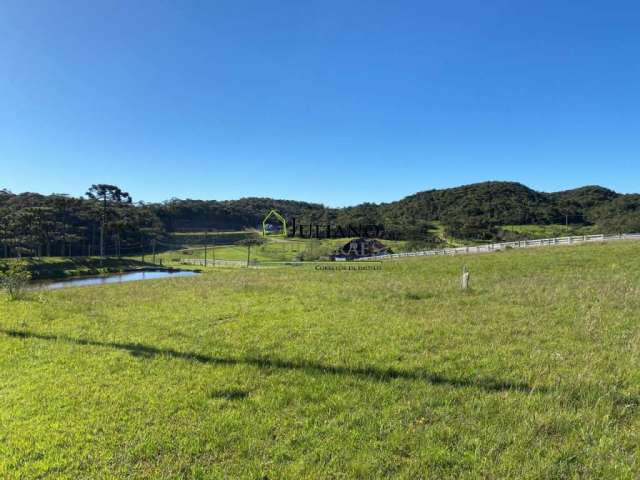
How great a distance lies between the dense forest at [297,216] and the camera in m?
75.5

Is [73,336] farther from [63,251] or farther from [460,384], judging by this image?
[63,251]

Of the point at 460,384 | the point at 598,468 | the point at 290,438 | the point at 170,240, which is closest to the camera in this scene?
the point at 598,468

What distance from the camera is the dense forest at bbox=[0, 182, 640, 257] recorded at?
75.5 meters

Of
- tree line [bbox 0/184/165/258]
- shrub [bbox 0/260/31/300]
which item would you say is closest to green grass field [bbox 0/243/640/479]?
shrub [bbox 0/260/31/300]

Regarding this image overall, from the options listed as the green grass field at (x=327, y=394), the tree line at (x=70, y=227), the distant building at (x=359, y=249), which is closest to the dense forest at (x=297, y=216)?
the tree line at (x=70, y=227)

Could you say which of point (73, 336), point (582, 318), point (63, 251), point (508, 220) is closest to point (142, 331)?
point (73, 336)

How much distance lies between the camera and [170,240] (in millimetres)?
127750

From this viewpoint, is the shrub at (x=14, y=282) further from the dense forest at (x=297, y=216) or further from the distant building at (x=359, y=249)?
the dense forest at (x=297, y=216)

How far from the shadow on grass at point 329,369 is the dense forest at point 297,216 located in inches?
1975

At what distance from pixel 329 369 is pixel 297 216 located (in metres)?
76.2

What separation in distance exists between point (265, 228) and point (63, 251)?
7302cm

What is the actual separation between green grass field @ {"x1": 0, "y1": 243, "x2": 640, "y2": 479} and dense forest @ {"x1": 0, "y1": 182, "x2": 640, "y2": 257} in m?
48.3

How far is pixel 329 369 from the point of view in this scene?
5207 mm

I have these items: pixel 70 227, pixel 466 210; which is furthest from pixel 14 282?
pixel 466 210
